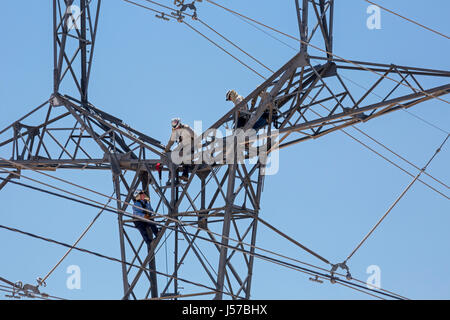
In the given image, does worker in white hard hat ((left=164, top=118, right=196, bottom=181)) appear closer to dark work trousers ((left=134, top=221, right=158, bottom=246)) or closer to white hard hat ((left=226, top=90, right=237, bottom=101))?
white hard hat ((left=226, top=90, right=237, bottom=101))

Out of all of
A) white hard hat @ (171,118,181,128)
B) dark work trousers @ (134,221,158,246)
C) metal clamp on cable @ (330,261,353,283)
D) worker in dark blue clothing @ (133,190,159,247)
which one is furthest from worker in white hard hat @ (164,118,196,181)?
metal clamp on cable @ (330,261,353,283)

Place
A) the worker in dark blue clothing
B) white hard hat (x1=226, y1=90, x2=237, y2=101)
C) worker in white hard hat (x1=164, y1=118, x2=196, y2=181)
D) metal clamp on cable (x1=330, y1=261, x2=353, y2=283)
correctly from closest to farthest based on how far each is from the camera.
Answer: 1. metal clamp on cable (x1=330, y1=261, x2=353, y2=283)
2. white hard hat (x1=226, y1=90, x2=237, y2=101)
3. worker in white hard hat (x1=164, y1=118, x2=196, y2=181)
4. the worker in dark blue clothing

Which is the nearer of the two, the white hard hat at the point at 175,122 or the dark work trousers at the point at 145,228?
the white hard hat at the point at 175,122

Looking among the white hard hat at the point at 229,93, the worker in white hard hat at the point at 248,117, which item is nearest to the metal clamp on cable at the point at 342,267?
the worker in white hard hat at the point at 248,117

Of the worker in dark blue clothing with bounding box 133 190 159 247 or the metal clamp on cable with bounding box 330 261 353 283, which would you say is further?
the worker in dark blue clothing with bounding box 133 190 159 247

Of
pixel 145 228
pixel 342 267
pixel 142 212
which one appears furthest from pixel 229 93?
pixel 342 267

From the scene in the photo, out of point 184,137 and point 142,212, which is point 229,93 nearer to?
point 184,137

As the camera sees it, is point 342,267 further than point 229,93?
No

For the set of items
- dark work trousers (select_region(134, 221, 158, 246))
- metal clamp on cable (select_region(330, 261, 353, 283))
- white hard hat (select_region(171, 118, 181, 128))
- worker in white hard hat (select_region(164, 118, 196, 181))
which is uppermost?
white hard hat (select_region(171, 118, 181, 128))

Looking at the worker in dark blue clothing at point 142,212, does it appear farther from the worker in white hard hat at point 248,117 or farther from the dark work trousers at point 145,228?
the worker in white hard hat at point 248,117

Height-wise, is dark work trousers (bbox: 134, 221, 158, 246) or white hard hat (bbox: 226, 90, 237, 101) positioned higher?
white hard hat (bbox: 226, 90, 237, 101)

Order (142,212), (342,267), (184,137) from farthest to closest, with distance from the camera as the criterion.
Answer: (142,212), (184,137), (342,267)
